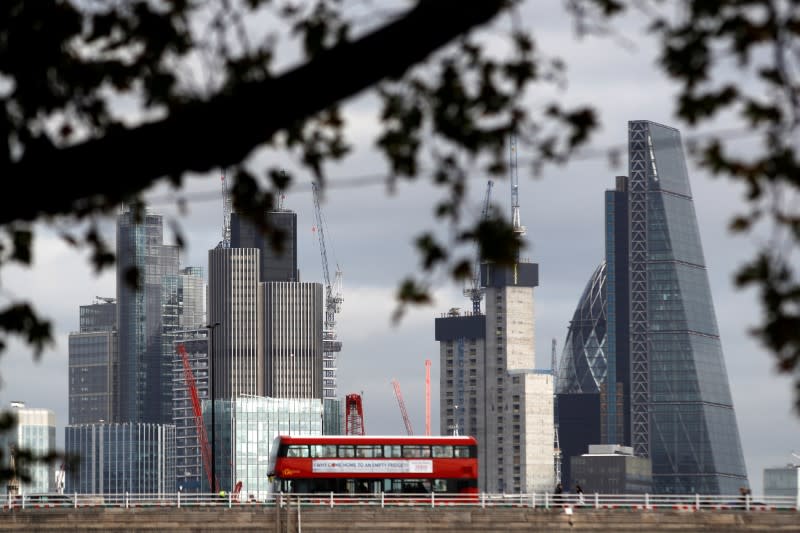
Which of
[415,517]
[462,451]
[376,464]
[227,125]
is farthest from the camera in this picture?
[462,451]

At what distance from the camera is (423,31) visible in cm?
1312

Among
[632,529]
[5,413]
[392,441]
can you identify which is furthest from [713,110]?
[392,441]

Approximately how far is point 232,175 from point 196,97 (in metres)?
0.78

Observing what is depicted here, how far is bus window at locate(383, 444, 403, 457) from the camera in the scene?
301 feet

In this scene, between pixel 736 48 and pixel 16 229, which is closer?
pixel 736 48

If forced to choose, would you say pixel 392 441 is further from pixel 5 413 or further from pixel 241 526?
pixel 5 413

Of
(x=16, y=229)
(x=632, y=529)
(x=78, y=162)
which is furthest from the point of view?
(x=632, y=529)

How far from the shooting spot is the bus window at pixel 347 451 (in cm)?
9212

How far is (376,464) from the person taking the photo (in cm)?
9188

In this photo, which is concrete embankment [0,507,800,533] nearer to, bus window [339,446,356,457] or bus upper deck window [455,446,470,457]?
bus window [339,446,356,457]

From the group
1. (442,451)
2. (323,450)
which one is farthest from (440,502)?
(323,450)

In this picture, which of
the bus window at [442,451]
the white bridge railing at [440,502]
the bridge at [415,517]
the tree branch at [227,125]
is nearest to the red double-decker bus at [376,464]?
the bus window at [442,451]

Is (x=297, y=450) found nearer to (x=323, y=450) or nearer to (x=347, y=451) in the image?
(x=323, y=450)

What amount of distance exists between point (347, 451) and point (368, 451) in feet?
4.17
